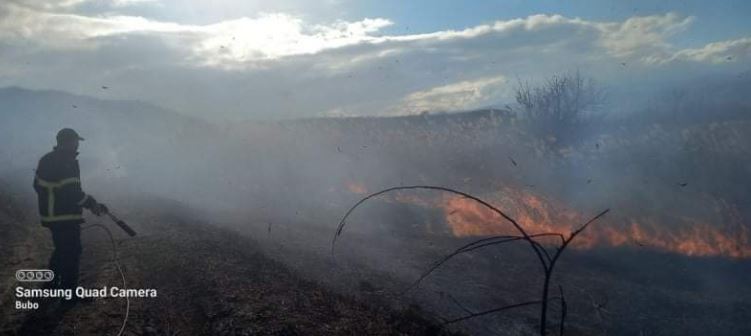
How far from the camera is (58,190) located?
8227 mm

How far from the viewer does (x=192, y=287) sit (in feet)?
30.8

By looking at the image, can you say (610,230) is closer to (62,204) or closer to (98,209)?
(98,209)

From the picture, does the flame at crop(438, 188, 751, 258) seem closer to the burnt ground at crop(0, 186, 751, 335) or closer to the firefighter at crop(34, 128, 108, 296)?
the burnt ground at crop(0, 186, 751, 335)

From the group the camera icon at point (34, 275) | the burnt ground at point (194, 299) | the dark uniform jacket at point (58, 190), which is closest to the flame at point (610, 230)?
the burnt ground at point (194, 299)

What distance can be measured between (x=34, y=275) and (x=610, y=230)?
22037 millimetres

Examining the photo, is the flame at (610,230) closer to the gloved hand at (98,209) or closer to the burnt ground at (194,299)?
the burnt ground at (194,299)

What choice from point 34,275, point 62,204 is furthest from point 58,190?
point 34,275

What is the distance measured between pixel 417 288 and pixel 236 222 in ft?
33.3

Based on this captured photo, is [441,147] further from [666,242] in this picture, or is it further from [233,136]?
[666,242]

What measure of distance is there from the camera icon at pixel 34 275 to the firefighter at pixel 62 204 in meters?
0.71

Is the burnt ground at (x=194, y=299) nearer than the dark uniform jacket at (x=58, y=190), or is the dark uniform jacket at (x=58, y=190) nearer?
the burnt ground at (x=194, y=299)

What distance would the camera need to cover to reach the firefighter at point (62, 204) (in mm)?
8172

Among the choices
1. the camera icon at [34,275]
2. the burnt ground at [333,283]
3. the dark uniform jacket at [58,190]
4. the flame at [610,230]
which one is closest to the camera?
the burnt ground at [333,283]

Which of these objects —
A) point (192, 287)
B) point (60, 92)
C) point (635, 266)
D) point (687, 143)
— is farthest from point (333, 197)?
point (60, 92)
